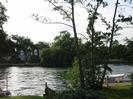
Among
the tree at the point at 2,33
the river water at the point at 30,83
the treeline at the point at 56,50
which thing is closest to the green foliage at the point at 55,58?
the treeline at the point at 56,50

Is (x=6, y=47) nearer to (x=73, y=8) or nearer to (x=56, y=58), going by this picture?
(x=73, y=8)

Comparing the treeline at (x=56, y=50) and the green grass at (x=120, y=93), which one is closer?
the green grass at (x=120, y=93)

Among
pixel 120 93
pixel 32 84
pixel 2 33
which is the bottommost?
pixel 32 84

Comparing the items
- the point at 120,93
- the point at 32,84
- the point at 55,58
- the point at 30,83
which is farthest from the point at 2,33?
the point at 55,58

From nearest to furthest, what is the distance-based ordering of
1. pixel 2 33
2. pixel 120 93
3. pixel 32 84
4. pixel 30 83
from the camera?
pixel 2 33 < pixel 120 93 < pixel 32 84 < pixel 30 83

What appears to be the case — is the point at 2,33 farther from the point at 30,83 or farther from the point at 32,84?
the point at 30,83

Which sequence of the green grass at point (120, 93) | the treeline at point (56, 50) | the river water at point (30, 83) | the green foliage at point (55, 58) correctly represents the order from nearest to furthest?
the green grass at point (120, 93) < the treeline at point (56, 50) < the river water at point (30, 83) < the green foliage at point (55, 58)

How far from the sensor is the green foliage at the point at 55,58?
5763 inches

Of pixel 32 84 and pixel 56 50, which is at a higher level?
pixel 56 50

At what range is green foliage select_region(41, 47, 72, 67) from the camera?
5763 inches

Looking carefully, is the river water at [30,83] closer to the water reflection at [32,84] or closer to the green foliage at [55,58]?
the water reflection at [32,84]

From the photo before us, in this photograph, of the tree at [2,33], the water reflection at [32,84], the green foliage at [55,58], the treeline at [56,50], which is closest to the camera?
the tree at [2,33]

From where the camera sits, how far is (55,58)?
151875mm

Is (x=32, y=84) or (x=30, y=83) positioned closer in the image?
(x=32, y=84)
